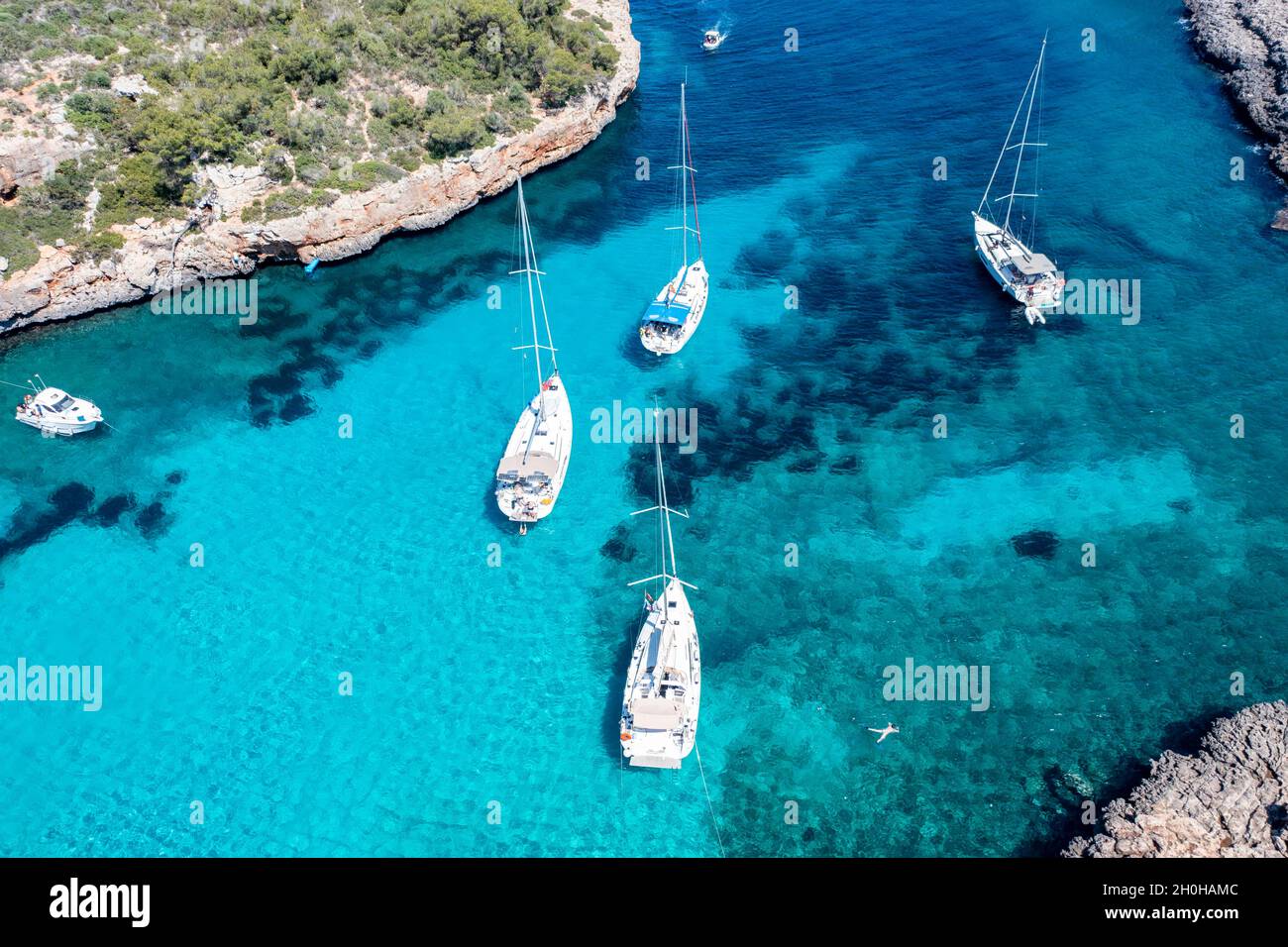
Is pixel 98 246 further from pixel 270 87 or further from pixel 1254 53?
pixel 1254 53

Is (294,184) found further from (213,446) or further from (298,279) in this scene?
(213,446)

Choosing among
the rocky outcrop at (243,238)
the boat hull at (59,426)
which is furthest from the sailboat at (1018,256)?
the boat hull at (59,426)

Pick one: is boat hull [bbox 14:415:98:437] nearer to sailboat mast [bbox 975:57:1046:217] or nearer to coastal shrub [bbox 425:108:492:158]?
coastal shrub [bbox 425:108:492:158]

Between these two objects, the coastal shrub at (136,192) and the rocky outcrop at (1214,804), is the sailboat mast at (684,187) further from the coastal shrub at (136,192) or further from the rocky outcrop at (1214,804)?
the rocky outcrop at (1214,804)

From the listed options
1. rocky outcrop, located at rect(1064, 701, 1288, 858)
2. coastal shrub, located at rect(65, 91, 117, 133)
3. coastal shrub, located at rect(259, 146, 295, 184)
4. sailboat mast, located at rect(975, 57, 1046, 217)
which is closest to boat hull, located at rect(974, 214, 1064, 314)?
sailboat mast, located at rect(975, 57, 1046, 217)

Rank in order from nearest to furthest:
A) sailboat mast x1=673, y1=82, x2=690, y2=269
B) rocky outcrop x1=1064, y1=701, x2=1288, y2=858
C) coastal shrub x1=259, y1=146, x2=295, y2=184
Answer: rocky outcrop x1=1064, y1=701, x2=1288, y2=858 → coastal shrub x1=259, y1=146, x2=295, y2=184 → sailboat mast x1=673, y1=82, x2=690, y2=269
